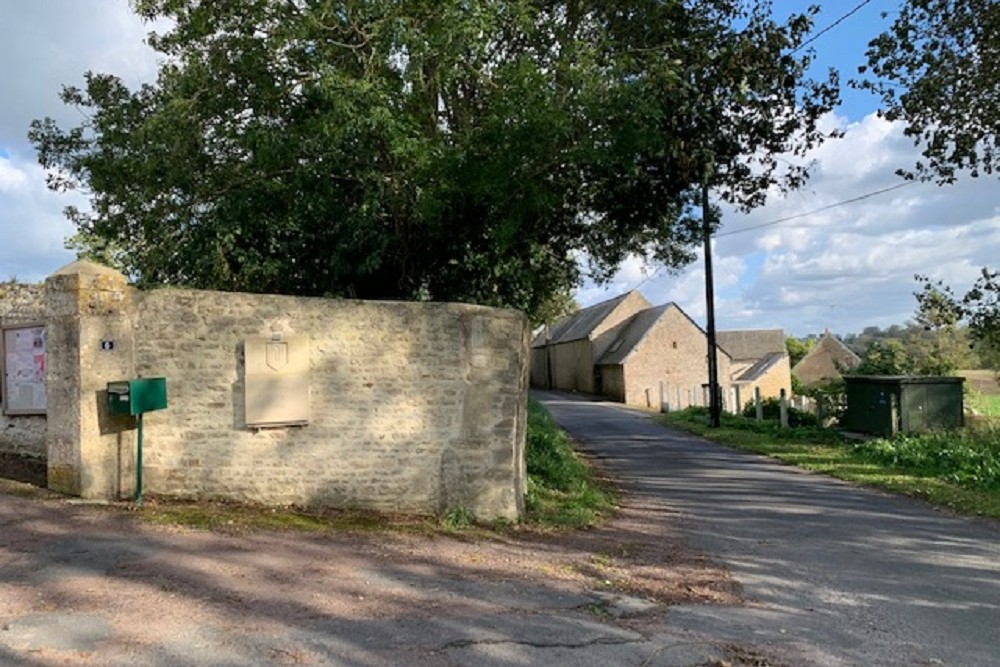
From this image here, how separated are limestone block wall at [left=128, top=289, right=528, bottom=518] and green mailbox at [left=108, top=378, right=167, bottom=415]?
349 millimetres

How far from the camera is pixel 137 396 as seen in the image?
8.24 m

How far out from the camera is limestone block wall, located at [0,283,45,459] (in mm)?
9992

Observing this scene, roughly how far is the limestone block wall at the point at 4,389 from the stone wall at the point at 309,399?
5.15ft

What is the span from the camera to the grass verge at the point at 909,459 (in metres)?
12.3

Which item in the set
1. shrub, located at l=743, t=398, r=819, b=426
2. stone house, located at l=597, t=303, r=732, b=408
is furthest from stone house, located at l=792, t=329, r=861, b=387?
shrub, located at l=743, t=398, r=819, b=426

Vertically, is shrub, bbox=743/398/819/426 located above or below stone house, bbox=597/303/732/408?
below

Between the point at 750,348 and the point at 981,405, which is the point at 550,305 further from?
the point at 750,348

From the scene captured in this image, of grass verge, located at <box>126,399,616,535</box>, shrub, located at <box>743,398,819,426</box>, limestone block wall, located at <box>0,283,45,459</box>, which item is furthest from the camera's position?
shrub, located at <box>743,398,819,426</box>

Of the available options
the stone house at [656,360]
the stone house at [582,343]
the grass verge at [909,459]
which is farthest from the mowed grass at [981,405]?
the stone house at [582,343]

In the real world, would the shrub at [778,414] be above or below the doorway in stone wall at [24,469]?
below

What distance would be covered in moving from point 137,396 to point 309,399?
1737 mm

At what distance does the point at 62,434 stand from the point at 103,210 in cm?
655

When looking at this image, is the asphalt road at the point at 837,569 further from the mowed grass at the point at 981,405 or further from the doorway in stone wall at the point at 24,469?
the mowed grass at the point at 981,405

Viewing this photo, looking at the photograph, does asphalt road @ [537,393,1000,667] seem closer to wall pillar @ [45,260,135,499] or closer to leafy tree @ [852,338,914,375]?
wall pillar @ [45,260,135,499]
